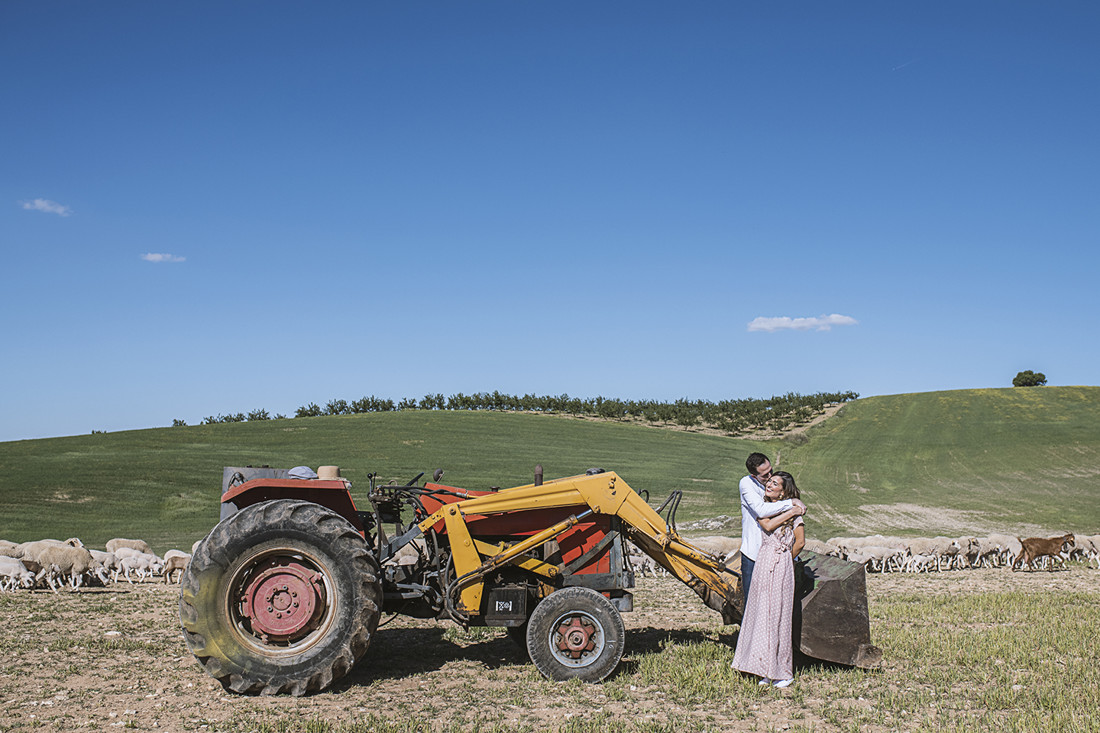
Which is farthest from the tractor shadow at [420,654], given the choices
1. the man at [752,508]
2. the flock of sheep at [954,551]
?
the flock of sheep at [954,551]

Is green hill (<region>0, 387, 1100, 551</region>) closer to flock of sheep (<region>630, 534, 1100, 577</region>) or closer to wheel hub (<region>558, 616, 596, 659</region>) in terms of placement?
flock of sheep (<region>630, 534, 1100, 577</region>)

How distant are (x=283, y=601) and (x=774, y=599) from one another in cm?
453

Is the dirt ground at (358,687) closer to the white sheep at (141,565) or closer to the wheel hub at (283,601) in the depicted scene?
the wheel hub at (283,601)

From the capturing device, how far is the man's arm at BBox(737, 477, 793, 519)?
24.0ft

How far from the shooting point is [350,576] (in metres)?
6.92

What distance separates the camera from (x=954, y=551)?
55.9 ft

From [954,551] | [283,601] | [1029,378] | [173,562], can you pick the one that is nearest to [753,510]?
[283,601]

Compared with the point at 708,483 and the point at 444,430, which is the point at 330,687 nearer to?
the point at 708,483

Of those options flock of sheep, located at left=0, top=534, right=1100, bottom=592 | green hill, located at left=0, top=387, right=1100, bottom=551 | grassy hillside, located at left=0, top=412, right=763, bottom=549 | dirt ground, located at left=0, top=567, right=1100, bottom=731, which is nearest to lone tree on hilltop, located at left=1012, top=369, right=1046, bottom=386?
green hill, located at left=0, top=387, right=1100, bottom=551

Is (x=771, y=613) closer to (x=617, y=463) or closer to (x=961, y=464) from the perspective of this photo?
(x=617, y=463)

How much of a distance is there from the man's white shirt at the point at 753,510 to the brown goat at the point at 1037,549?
1236cm

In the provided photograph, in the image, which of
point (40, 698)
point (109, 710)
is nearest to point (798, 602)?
point (109, 710)

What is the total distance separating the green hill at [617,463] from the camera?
24250 mm

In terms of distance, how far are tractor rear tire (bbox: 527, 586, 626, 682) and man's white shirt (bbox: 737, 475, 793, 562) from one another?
1.50 m
